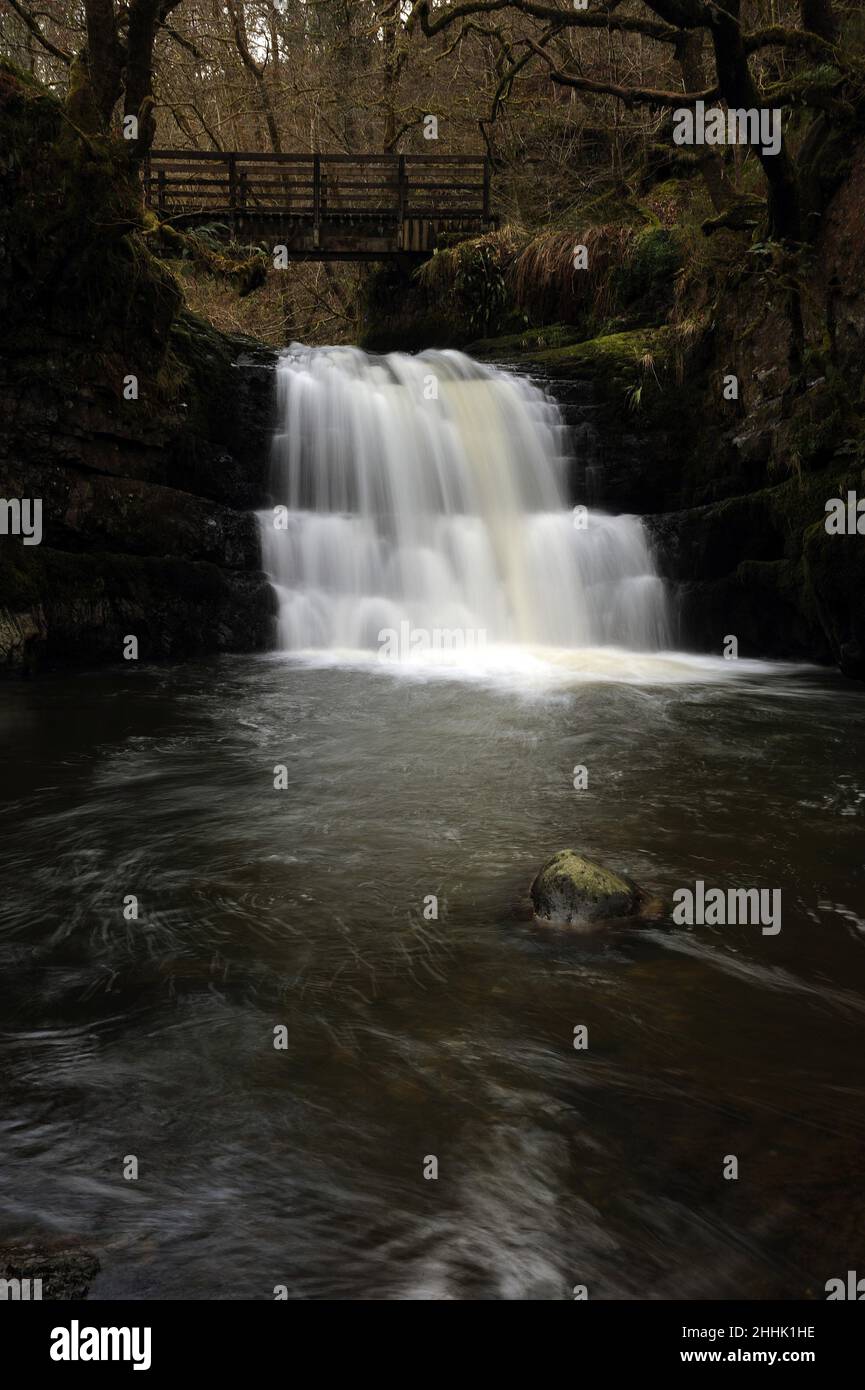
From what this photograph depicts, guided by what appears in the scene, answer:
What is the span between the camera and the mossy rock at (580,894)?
13.6 ft

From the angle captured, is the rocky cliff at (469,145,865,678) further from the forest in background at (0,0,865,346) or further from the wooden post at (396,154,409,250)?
the wooden post at (396,154,409,250)

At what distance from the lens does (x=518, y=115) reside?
20.3 metres

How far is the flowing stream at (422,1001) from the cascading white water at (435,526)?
2855 millimetres

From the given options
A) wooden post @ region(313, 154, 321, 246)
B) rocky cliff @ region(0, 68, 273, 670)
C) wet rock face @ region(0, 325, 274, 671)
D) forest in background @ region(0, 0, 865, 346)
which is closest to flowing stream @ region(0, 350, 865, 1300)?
wet rock face @ region(0, 325, 274, 671)

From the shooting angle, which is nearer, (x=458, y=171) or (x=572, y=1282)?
(x=572, y=1282)

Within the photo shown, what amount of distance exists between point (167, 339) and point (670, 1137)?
10.8 meters

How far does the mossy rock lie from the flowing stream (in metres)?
0.13

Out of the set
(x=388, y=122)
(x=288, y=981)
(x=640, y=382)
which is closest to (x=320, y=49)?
(x=388, y=122)

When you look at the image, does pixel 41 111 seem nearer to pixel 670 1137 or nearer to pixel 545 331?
pixel 545 331

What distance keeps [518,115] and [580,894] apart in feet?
67.0

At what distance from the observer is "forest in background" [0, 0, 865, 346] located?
34.0ft

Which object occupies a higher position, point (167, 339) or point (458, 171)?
point (458, 171)

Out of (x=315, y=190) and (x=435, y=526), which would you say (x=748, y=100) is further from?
(x=315, y=190)
